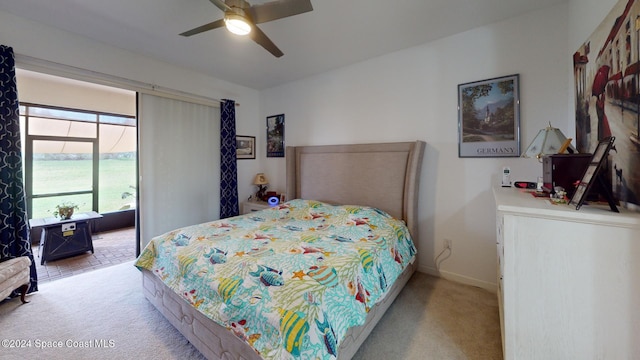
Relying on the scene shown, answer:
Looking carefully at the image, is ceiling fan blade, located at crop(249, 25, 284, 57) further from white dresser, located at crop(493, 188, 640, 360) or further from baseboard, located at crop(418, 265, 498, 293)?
baseboard, located at crop(418, 265, 498, 293)

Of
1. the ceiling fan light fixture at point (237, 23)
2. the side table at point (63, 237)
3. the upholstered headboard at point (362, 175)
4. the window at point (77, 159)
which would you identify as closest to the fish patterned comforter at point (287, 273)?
the upholstered headboard at point (362, 175)

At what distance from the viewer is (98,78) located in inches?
104

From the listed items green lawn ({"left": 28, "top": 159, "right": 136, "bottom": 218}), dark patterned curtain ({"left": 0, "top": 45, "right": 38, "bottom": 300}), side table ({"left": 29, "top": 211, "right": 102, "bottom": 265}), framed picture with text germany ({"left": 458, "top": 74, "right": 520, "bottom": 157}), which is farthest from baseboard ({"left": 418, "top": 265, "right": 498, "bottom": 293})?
green lawn ({"left": 28, "top": 159, "right": 136, "bottom": 218})

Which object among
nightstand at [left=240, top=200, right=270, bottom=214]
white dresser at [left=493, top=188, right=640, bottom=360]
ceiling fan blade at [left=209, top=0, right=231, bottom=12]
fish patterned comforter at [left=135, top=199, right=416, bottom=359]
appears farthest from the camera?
nightstand at [left=240, top=200, right=270, bottom=214]

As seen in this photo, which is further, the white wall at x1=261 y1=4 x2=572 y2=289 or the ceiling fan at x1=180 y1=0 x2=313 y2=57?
the white wall at x1=261 y1=4 x2=572 y2=289

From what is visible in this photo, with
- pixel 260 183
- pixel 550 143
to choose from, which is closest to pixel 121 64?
pixel 260 183

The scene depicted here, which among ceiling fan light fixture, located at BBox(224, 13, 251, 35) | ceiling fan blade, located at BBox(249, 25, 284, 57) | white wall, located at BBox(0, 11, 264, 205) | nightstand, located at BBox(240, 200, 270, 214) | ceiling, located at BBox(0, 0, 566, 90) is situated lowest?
nightstand, located at BBox(240, 200, 270, 214)

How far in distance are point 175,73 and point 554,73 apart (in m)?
4.32

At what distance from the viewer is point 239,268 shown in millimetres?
1493

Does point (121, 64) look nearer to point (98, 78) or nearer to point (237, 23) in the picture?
point (98, 78)

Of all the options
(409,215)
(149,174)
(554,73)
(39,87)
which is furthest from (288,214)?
(39,87)

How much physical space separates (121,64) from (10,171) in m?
1.53

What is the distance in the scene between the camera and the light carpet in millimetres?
1658

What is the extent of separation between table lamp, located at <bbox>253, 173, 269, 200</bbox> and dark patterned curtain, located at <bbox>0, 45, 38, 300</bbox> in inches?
102
